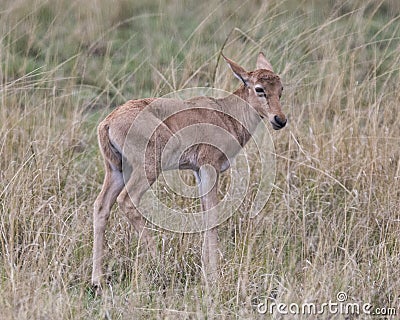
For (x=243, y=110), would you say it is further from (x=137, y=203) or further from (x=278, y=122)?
(x=137, y=203)

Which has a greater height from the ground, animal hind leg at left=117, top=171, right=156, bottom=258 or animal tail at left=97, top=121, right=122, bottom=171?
animal tail at left=97, top=121, right=122, bottom=171

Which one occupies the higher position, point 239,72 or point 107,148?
point 239,72

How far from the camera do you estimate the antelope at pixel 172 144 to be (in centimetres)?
612

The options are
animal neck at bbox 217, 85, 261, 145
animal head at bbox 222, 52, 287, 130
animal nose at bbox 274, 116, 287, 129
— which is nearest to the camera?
animal nose at bbox 274, 116, 287, 129

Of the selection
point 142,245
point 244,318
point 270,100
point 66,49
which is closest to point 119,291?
point 142,245

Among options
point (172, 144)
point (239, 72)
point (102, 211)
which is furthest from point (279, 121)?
point (102, 211)

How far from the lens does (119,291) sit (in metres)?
5.91

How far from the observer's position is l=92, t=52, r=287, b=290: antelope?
20.1 ft

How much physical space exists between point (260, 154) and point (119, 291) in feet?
7.05

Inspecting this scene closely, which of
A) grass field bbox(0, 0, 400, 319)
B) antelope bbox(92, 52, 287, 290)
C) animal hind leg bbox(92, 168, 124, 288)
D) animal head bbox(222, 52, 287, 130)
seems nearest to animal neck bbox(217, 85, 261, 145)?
antelope bbox(92, 52, 287, 290)

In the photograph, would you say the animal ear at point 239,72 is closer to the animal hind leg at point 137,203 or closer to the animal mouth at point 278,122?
the animal mouth at point 278,122

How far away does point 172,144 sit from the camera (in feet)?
20.9

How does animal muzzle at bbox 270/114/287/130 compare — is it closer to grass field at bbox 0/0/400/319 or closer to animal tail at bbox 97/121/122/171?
grass field at bbox 0/0/400/319

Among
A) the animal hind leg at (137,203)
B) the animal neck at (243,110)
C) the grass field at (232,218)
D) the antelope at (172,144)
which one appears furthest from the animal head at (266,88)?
the animal hind leg at (137,203)
